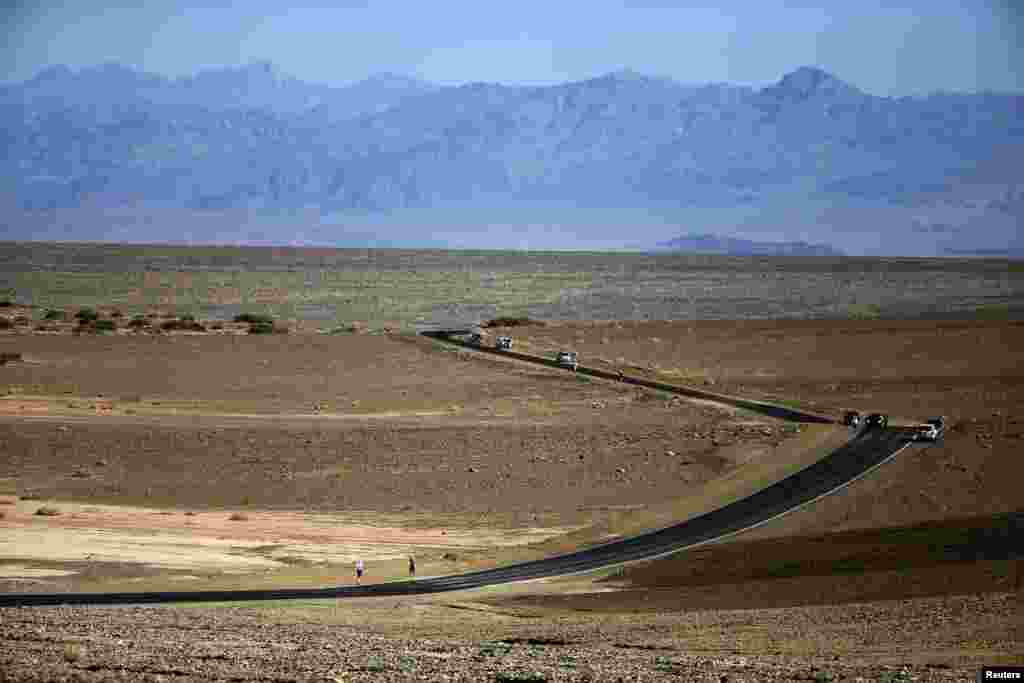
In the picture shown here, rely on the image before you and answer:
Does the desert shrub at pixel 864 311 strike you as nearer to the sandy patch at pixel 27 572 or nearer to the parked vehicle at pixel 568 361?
the parked vehicle at pixel 568 361

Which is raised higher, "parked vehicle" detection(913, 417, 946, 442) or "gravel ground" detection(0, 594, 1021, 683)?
"parked vehicle" detection(913, 417, 946, 442)

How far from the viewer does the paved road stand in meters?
32.0

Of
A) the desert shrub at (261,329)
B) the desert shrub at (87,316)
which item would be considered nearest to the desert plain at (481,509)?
the desert shrub at (261,329)

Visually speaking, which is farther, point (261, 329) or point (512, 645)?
point (261, 329)

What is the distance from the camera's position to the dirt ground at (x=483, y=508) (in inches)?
936

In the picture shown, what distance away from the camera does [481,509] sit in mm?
46438

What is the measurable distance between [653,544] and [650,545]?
0.21 meters

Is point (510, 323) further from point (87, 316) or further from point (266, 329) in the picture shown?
point (87, 316)

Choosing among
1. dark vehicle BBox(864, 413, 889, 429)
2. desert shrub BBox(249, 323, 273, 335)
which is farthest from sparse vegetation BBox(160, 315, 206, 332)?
dark vehicle BBox(864, 413, 889, 429)

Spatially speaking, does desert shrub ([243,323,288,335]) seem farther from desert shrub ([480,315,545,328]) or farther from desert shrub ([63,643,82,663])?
desert shrub ([63,643,82,663])

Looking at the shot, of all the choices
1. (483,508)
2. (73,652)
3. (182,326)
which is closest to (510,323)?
(182,326)

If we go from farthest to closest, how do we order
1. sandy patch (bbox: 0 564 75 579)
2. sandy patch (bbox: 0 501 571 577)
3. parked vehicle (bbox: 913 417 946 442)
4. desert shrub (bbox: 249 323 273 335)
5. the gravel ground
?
desert shrub (bbox: 249 323 273 335) < parked vehicle (bbox: 913 417 946 442) < sandy patch (bbox: 0 501 571 577) < sandy patch (bbox: 0 564 75 579) < the gravel ground

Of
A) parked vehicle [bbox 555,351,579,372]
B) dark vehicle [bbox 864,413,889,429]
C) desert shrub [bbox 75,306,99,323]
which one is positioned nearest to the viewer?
dark vehicle [bbox 864,413,889,429]

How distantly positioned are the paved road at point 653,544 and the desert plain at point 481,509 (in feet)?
2.68
